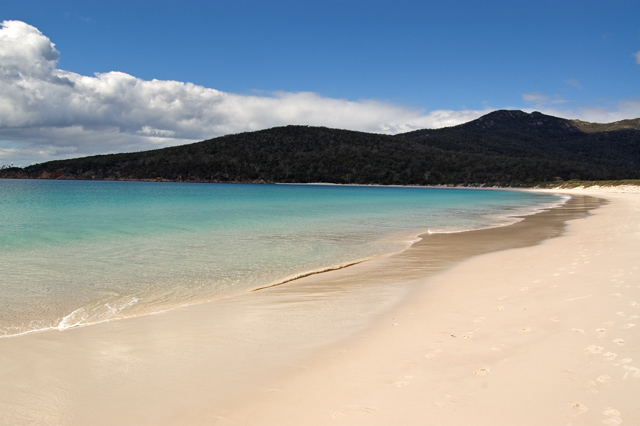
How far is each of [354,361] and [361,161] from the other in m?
105

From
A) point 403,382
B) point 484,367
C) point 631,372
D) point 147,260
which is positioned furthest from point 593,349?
point 147,260

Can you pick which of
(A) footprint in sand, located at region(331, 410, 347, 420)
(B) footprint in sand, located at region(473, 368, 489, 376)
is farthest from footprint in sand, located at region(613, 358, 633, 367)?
(A) footprint in sand, located at region(331, 410, 347, 420)

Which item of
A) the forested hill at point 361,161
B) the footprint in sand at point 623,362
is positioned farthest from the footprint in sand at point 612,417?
the forested hill at point 361,161

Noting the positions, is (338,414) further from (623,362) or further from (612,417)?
(623,362)

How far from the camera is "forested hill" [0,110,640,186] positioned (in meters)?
96.9

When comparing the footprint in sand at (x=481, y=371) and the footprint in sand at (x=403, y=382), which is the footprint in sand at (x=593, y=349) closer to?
the footprint in sand at (x=481, y=371)

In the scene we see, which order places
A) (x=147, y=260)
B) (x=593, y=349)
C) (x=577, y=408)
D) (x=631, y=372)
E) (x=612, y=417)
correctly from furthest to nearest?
1. (x=147, y=260)
2. (x=593, y=349)
3. (x=631, y=372)
4. (x=577, y=408)
5. (x=612, y=417)

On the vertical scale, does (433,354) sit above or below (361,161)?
below

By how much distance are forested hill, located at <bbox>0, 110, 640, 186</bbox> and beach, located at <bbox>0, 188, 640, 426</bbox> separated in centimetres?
9277

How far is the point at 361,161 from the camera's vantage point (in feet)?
351

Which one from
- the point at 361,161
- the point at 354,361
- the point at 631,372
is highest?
the point at 361,161

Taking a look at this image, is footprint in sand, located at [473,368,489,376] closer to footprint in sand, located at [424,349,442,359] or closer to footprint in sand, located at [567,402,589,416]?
footprint in sand, located at [424,349,442,359]

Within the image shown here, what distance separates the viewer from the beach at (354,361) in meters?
2.99

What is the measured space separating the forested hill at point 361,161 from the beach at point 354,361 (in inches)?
3652
